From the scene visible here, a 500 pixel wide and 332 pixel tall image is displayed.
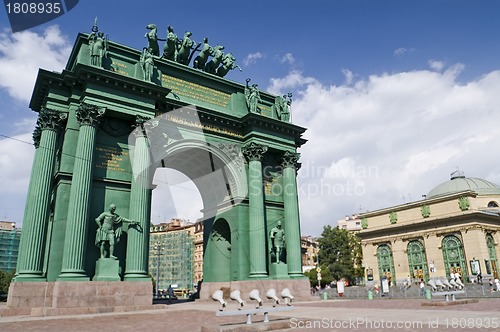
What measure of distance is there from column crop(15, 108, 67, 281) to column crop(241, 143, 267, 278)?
12.6 metres

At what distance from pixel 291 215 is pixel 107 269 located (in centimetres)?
1380

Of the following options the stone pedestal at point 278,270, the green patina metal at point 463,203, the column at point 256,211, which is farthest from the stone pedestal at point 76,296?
the green patina metal at point 463,203

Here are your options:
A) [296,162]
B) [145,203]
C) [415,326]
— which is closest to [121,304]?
[145,203]

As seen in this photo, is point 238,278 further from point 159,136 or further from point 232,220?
point 159,136

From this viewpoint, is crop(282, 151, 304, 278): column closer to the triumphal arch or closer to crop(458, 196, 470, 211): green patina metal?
the triumphal arch

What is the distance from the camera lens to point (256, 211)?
26391 mm

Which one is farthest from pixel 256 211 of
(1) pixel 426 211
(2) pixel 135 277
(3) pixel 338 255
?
(3) pixel 338 255

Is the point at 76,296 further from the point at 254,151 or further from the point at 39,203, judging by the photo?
the point at 254,151

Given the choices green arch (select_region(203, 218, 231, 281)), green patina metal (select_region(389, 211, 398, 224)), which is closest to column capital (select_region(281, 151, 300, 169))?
green arch (select_region(203, 218, 231, 281))

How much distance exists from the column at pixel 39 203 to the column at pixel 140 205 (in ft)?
14.1

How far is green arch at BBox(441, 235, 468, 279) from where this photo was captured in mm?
55188

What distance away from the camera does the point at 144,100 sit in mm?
22953

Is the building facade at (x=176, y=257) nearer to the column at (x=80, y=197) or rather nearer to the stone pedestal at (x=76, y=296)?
the column at (x=80, y=197)

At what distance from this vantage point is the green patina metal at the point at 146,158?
19.6 meters
